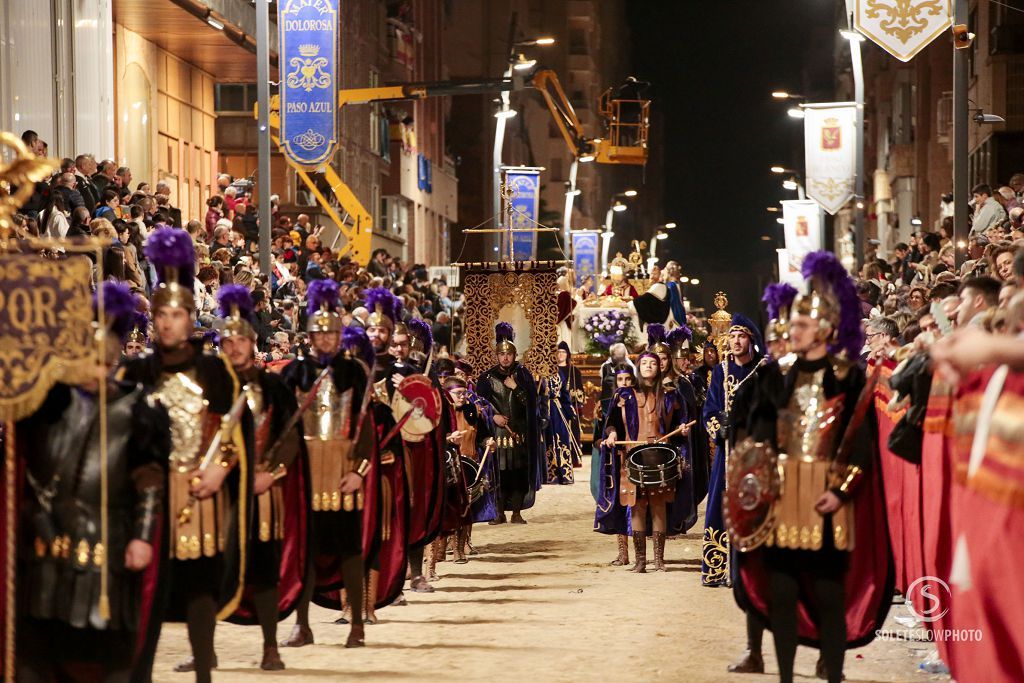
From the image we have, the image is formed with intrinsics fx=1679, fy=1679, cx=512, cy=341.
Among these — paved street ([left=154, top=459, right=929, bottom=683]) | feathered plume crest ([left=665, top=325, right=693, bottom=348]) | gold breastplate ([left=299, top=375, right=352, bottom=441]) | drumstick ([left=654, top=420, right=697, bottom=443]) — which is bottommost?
paved street ([left=154, top=459, right=929, bottom=683])

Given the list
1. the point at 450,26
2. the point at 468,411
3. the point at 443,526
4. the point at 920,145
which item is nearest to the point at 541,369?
the point at 468,411

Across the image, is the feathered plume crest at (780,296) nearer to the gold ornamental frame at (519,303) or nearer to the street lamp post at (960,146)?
the street lamp post at (960,146)

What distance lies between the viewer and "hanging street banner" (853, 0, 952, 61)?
1689cm

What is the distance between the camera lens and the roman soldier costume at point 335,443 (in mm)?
10594

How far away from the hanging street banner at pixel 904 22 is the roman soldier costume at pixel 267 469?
9.14 meters

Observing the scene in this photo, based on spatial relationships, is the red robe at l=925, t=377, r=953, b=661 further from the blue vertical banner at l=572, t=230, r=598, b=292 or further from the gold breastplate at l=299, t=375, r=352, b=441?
the blue vertical banner at l=572, t=230, r=598, b=292

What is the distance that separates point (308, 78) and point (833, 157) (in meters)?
11.1

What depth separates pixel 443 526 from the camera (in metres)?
14.9

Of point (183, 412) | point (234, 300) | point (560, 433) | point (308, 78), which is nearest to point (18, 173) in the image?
point (183, 412)

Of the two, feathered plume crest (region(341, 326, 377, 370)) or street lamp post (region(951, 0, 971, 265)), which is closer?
feathered plume crest (region(341, 326, 377, 370))

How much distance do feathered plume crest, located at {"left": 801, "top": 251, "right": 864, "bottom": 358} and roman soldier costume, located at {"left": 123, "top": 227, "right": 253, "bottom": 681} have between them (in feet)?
10.0

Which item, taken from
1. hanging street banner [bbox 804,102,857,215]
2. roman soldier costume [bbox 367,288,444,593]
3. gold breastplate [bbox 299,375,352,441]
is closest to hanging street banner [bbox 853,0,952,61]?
roman soldier costume [bbox 367,288,444,593]

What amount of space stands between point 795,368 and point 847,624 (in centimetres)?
148

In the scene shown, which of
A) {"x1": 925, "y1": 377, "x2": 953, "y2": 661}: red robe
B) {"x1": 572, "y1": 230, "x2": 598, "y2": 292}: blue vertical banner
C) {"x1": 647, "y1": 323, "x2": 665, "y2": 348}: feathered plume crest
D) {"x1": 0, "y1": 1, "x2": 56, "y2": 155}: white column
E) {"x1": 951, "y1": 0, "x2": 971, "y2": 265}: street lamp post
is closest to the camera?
{"x1": 925, "y1": 377, "x2": 953, "y2": 661}: red robe
